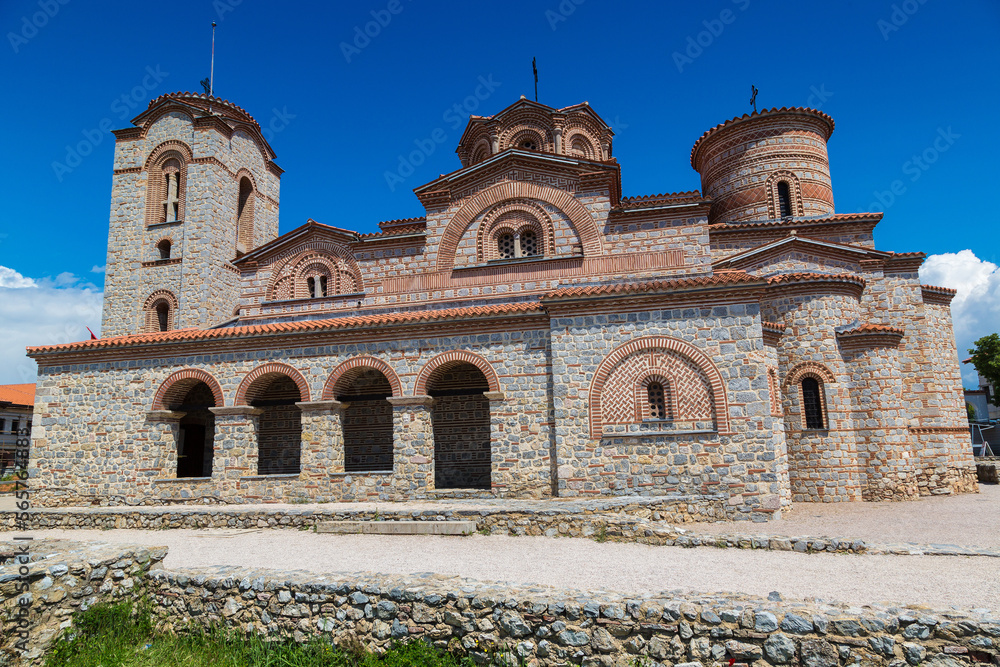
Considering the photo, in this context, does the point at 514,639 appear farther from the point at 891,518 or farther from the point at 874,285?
the point at 874,285

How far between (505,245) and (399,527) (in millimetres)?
7062

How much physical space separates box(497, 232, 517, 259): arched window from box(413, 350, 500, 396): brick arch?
10.4 ft

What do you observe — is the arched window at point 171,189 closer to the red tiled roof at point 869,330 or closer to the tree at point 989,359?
the red tiled roof at point 869,330

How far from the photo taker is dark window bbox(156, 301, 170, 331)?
1905 cm

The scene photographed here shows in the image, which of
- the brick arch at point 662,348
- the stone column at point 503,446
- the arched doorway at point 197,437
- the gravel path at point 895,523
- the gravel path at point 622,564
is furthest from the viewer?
the arched doorway at point 197,437

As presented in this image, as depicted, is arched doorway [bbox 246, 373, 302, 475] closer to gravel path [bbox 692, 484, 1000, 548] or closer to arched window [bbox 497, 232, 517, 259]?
arched window [bbox 497, 232, 517, 259]

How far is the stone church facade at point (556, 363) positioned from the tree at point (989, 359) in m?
15.4

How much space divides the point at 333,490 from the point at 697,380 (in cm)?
713

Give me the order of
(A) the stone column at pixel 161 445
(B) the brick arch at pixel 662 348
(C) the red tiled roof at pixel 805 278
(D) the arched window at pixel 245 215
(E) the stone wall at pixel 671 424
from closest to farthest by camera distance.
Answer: (E) the stone wall at pixel 671 424 → (B) the brick arch at pixel 662 348 → (C) the red tiled roof at pixel 805 278 → (A) the stone column at pixel 161 445 → (D) the arched window at pixel 245 215

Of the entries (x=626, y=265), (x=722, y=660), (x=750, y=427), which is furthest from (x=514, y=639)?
(x=626, y=265)

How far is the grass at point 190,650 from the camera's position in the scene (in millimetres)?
4848

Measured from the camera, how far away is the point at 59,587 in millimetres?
5438

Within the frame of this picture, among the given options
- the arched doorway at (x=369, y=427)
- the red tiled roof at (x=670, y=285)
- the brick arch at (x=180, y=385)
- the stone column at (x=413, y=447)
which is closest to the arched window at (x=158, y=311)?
the brick arch at (x=180, y=385)

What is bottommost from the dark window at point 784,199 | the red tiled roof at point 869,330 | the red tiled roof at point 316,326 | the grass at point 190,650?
the grass at point 190,650
